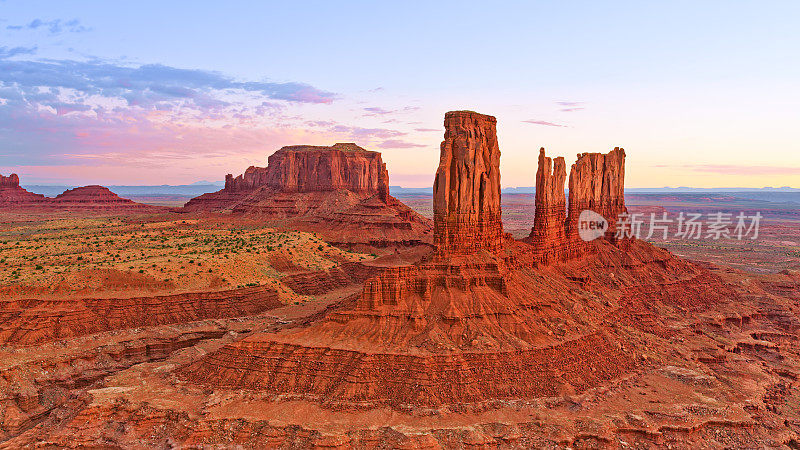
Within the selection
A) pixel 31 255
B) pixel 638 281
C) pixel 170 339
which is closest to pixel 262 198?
pixel 31 255

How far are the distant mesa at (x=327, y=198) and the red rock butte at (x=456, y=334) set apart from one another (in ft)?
228

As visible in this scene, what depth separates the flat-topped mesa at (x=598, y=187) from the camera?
63625 mm

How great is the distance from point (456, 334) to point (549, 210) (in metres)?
26.6

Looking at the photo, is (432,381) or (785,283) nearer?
(432,381)

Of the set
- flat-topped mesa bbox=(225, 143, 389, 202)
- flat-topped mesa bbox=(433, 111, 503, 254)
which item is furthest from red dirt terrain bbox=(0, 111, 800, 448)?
flat-topped mesa bbox=(225, 143, 389, 202)

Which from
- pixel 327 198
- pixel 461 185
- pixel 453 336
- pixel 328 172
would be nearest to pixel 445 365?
pixel 453 336

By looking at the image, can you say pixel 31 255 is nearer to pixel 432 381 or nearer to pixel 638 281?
pixel 432 381

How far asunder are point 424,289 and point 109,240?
80.1 meters

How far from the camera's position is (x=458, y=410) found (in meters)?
29.7

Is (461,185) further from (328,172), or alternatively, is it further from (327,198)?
(328,172)

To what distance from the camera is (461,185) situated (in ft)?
129

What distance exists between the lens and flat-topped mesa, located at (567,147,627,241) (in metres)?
63.6

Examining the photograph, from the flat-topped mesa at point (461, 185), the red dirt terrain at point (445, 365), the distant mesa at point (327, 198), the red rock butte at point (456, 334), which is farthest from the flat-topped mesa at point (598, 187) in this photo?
the distant mesa at point (327, 198)

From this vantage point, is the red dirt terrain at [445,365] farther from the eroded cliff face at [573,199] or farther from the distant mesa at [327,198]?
the distant mesa at [327,198]
